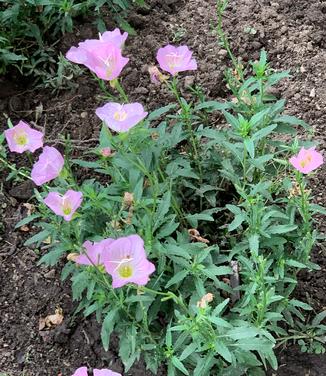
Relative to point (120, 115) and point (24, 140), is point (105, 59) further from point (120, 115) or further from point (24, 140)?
point (24, 140)

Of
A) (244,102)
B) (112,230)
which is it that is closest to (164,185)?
(112,230)

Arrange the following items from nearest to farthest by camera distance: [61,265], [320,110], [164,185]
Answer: [164,185], [61,265], [320,110]

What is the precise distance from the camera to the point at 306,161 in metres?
2.29

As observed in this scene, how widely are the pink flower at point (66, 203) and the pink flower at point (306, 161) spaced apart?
0.68 m

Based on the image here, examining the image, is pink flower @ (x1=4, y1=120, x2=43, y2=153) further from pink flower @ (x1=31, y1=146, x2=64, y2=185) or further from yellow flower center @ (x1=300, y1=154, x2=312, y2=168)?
yellow flower center @ (x1=300, y1=154, x2=312, y2=168)

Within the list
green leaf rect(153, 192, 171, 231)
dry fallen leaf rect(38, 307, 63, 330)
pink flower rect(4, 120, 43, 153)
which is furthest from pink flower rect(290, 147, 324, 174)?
dry fallen leaf rect(38, 307, 63, 330)

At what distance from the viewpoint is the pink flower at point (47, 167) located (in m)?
2.26

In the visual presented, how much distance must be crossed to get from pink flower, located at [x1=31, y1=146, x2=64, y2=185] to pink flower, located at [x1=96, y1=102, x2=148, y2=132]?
0.65 feet

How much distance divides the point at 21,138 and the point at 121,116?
0.43 metres

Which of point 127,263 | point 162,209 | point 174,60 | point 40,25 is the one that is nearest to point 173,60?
point 174,60

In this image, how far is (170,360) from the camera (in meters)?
2.41

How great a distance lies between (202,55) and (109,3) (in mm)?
512

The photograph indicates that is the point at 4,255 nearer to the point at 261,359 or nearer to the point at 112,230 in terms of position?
the point at 112,230

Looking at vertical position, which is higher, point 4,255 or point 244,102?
point 244,102
